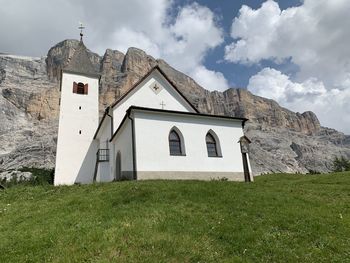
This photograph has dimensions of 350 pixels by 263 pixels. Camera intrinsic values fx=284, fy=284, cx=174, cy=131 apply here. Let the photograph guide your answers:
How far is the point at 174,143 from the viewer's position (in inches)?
738

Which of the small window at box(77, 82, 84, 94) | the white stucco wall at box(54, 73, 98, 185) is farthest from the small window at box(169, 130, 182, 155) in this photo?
the small window at box(77, 82, 84, 94)

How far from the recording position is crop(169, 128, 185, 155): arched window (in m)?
18.5

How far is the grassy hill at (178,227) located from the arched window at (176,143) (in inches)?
239

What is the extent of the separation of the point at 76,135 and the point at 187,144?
1655cm

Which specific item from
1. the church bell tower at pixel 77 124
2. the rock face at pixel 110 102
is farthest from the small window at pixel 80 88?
the rock face at pixel 110 102

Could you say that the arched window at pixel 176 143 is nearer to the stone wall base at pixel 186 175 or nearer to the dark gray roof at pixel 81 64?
the stone wall base at pixel 186 175

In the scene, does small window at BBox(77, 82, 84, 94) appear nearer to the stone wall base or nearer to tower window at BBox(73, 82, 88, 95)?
tower window at BBox(73, 82, 88, 95)

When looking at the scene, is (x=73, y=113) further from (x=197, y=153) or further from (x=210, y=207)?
(x=210, y=207)

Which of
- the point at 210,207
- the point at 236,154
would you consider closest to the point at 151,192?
the point at 210,207

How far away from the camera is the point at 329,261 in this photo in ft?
21.5

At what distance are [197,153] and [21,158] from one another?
73816 mm

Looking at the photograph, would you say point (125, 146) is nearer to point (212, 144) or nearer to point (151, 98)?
point (151, 98)

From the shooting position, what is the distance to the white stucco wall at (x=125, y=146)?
1802cm

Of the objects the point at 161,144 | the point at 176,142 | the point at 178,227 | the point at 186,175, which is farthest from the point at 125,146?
the point at 178,227
